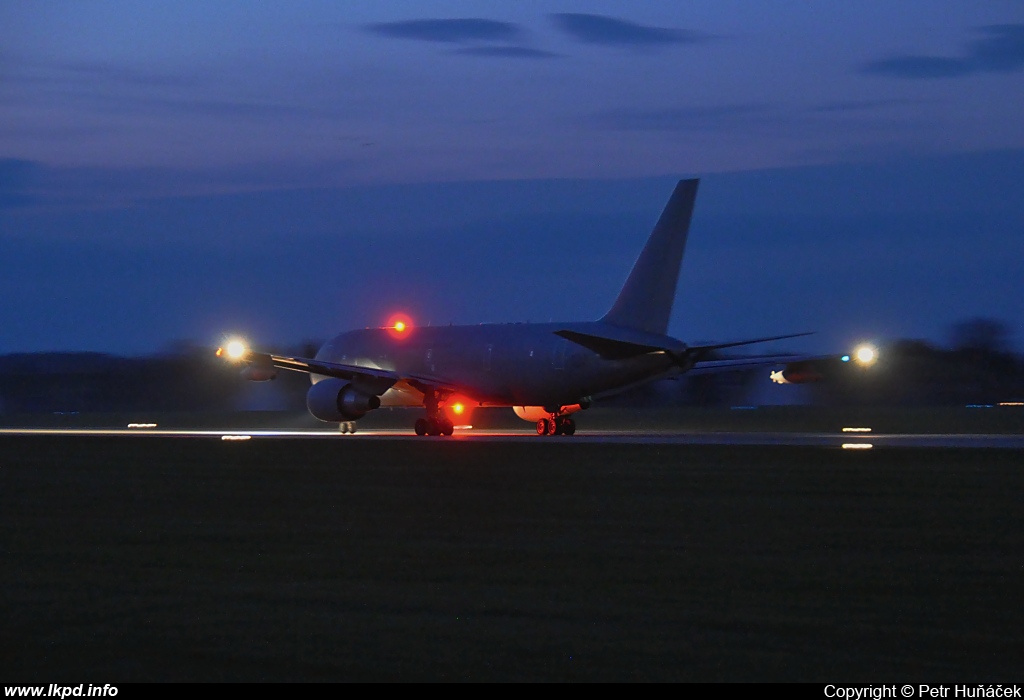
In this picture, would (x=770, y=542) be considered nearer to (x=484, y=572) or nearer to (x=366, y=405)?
(x=484, y=572)

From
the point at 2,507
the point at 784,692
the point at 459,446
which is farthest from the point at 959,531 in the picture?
the point at 459,446

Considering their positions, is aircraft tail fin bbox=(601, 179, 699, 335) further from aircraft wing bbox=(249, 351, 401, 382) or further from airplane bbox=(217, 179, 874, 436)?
aircraft wing bbox=(249, 351, 401, 382)

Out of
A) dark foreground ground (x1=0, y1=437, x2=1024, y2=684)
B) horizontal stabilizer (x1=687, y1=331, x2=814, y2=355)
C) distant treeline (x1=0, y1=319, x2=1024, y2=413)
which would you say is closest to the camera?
dark foreground ground (x1=0, y1=437, x2=1024, y2=684)

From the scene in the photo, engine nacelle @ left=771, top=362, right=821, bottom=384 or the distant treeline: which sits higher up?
the distant treeline

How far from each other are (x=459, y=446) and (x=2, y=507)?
1826cm

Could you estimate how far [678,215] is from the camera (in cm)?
4244

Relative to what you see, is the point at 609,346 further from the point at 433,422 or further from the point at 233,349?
the point at 233,349

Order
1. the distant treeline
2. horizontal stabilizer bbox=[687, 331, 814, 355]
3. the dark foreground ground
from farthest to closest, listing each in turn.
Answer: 1. the distant treeline
2. horizontal stabilizer bbox=[687, 331, 814, 355]
3. the dark foreground ground

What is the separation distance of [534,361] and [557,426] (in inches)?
128

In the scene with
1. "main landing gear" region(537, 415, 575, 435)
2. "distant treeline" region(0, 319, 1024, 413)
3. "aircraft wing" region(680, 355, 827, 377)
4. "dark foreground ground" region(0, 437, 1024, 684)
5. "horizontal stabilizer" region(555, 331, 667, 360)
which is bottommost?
"dark foreground ground" region(0, 437, 1024, 684)

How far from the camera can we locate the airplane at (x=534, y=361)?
139 feet

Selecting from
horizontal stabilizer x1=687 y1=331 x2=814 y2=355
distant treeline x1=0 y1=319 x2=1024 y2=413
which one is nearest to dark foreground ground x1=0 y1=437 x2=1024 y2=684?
horizontal stabilizer x1=687 y1=331 x2=814 y2=355

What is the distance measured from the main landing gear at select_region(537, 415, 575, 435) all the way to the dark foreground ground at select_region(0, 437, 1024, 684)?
19830 mm

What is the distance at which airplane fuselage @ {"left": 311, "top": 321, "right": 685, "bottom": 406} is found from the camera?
42844mm
